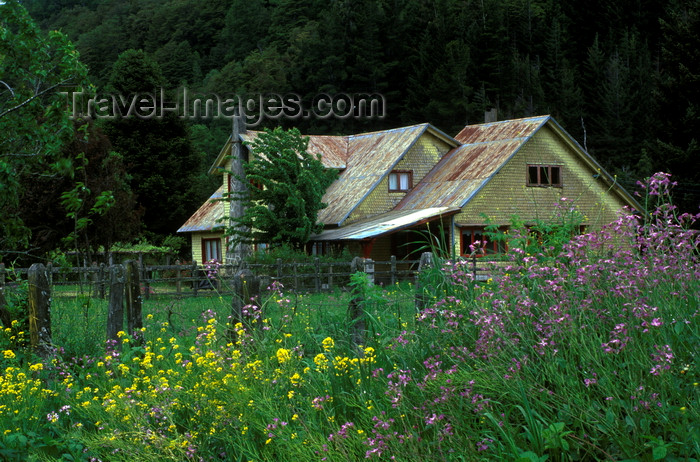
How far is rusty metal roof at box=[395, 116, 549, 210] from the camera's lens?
3522cm

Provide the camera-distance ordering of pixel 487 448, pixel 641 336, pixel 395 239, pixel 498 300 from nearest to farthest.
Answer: pixel 487 448
pixel 641 336
pixel 498 300
pixel 395 239

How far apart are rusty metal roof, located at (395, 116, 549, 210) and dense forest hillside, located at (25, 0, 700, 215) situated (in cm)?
1818

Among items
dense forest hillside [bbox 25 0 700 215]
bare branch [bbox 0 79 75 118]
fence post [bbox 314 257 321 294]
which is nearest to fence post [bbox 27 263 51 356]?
bare branch [bbox 0 79 75 118]

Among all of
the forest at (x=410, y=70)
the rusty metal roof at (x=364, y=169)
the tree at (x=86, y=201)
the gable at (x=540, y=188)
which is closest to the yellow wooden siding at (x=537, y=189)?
the gable at (x=540, y=188)

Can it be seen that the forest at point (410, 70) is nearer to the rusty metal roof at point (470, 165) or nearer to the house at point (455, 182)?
the house at point (455, 182)

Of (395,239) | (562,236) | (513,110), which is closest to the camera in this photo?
(562,236)

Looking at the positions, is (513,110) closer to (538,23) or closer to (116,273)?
(538,23)

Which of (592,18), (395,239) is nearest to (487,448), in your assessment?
(395,239)

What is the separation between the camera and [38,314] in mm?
9539

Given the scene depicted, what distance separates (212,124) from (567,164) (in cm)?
4668

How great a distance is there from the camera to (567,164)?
37.8 meters

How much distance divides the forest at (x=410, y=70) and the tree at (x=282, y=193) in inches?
867

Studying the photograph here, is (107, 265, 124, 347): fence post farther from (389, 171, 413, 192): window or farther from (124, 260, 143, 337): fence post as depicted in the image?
(389, 171, 413, 192): window

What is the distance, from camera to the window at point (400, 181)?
38.2 meters
